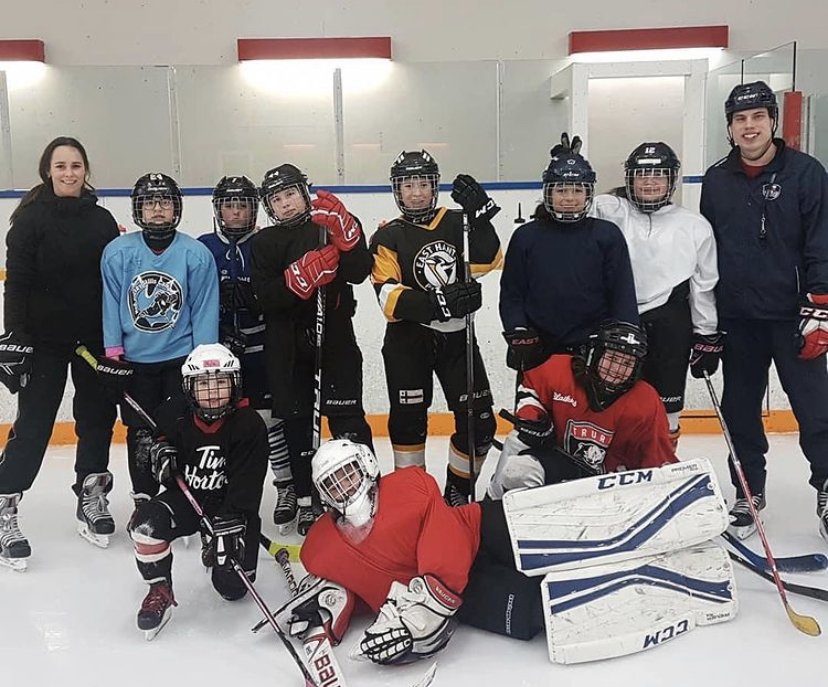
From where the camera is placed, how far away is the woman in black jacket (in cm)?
251

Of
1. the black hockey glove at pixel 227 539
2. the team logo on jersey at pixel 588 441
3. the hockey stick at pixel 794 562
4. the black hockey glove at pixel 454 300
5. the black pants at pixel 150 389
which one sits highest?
the black hockey glove at pixel 454 300

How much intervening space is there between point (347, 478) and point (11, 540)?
1264 mm

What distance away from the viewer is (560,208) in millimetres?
2451

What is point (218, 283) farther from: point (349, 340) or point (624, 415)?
point (624, 415)

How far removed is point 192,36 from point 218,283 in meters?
3.88

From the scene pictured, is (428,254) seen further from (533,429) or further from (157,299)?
(157,299)

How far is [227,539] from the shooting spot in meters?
2.10

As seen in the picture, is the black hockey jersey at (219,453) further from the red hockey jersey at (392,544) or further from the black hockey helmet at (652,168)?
the black hockey helmet at (652,168)

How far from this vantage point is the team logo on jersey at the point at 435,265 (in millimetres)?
2543

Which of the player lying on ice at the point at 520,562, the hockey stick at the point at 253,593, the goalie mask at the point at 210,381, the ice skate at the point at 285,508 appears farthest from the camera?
the ice skate at the point at 285,508

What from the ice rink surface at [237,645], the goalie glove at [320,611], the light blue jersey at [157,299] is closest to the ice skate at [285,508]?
the ice rink surface at [237,645]

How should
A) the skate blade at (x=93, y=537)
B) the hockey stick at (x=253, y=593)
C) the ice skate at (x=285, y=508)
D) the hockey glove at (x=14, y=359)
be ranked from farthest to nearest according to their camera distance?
the ice skate at (x=285, y=508)
the skate blade at (x=93, y=537)
the hockey glove at (x=14, y=359)
the hockey stick at (x=253, y=593)

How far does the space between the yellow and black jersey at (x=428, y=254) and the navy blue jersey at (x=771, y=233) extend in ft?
2.25

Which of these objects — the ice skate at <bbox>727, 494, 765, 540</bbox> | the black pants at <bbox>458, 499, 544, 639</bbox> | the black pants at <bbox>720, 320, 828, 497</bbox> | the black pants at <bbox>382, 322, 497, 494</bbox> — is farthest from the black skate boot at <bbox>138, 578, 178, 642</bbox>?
the black pants at <bbox>720, 320, 828, 497</bbox>
